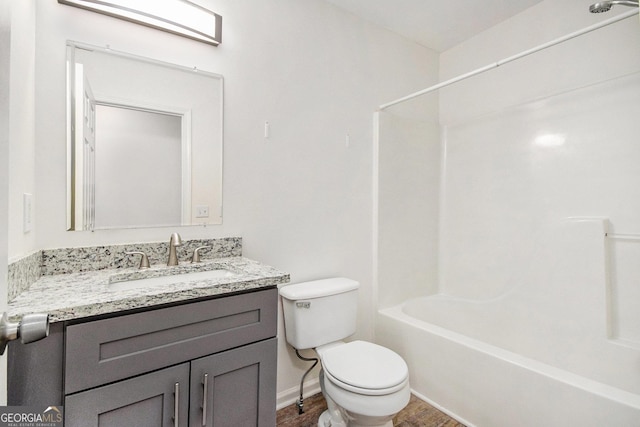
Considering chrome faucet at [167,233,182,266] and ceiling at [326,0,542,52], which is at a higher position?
ceiling at [326,0,542,52]

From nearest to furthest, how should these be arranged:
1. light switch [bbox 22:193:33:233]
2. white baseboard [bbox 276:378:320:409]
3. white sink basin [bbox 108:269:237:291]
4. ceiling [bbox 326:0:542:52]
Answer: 1. light switch [bbox 22:193:33:233]
2. white sink basin [bbox 108:269:237:291]
3. white baseboard [bbox 276:378:320:409]
4. ceiling [bbox 326:0:542:52]

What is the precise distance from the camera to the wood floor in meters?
1.75

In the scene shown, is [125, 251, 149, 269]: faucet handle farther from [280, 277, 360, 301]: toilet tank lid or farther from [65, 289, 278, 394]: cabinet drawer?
[280, 277, 360, 301]: toilet tank lid

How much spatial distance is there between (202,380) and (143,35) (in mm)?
1487

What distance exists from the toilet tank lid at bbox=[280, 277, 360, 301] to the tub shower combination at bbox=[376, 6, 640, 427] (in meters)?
0.48

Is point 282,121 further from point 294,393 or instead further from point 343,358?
point 294,393

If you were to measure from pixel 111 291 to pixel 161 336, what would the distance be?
22 cm

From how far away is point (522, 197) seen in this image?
2.19 meters

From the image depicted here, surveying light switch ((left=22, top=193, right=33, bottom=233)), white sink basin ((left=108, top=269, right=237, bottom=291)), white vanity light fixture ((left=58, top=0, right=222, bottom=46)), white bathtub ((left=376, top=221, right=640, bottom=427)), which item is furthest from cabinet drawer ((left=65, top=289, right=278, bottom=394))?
white vanity light fixture ((left=58, top=0, right=222, bottom=46))

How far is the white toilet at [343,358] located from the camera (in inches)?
53.9


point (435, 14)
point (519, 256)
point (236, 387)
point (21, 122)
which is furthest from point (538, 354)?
point (21, 122)

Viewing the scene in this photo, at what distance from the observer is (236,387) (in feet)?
3.79

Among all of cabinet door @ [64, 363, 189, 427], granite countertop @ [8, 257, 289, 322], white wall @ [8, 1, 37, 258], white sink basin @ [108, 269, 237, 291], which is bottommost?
cabinet door @ [64, 363, 189, 427]

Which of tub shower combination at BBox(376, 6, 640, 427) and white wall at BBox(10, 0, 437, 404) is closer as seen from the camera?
white wall at BBox(10, 0, 437, 404)
